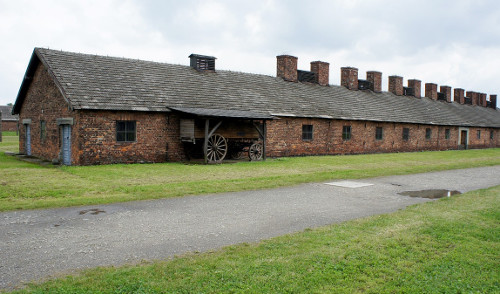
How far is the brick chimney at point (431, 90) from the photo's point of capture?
144 ft

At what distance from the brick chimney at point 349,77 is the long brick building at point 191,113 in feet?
0.28

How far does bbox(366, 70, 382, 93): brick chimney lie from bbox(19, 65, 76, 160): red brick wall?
2704cm

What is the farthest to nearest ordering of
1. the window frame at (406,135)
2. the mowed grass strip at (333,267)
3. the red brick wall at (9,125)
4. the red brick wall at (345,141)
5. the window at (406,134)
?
the red brick wall at (9,125), the window at (406,134), the window frame at (406,135), the red brick wall at (345,141), the mowed grass strip at (333,267)

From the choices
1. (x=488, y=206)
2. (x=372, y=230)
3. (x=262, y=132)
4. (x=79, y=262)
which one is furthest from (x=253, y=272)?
(x=262, y=132)

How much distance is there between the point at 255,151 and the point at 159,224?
13908mm

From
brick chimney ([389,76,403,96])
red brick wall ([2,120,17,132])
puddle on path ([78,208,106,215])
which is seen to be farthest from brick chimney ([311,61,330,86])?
red brick wall ([2,120,17,132])

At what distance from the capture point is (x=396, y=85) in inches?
1524

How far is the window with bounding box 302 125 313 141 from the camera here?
2473 centimetres

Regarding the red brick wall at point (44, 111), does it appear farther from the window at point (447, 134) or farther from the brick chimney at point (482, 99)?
the brick chimney at point (482, 99)

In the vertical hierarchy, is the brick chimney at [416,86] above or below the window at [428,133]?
above

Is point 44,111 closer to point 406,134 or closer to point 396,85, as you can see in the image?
point 406,134

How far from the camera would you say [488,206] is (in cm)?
854

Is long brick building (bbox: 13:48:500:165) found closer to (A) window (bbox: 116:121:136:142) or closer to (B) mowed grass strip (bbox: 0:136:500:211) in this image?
(A) window (bbox: 116:121:136:142)

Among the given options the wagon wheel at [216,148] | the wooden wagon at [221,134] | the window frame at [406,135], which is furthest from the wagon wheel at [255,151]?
the window frame at [406,135]
